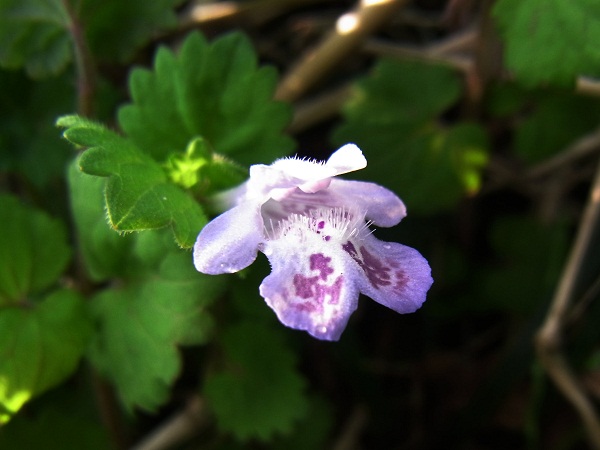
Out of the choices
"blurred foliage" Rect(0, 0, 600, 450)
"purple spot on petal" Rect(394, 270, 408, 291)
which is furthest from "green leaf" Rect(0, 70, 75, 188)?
"purple spot on petal" Rect(394, 270, 408, 291)

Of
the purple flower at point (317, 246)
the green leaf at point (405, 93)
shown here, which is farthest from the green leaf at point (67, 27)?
the purple flower at point (317, 246)

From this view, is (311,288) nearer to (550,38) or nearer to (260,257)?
(260,257)

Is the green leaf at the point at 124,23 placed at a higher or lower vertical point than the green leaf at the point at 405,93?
higher

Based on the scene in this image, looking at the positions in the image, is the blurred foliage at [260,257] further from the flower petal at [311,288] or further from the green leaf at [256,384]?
the flower petal at [311,288]

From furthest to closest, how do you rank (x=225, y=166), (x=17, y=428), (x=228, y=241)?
(x=17, y=428) < (x=225, y=166) < (x=228, y=241)

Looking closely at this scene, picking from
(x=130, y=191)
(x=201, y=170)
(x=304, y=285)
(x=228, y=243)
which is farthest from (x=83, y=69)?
(x=304, y=285)

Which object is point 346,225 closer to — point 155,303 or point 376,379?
point 155,303

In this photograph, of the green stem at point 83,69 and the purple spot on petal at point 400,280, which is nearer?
the purple spot on petal at point 400,280

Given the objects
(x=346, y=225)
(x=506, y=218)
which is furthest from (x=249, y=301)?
(x=506, y=218)
